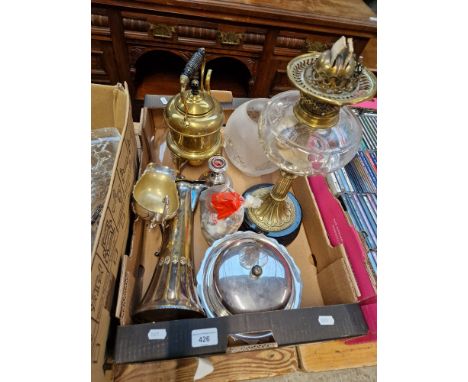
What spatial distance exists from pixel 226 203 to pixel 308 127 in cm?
24

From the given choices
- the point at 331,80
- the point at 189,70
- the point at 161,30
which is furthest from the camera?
the point at 161,30

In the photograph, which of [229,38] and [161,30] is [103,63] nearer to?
[161,30]

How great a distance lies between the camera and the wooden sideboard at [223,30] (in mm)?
1017

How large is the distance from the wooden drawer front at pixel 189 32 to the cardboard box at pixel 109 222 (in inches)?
21.2

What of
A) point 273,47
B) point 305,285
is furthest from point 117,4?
point 305,285

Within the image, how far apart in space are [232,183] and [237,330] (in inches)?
16.3

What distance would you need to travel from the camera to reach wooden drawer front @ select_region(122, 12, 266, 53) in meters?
1.05

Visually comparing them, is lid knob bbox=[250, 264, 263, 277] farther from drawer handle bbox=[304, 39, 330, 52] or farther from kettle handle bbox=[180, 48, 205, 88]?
drawer handle bbox=[304, 39, 330, 52]

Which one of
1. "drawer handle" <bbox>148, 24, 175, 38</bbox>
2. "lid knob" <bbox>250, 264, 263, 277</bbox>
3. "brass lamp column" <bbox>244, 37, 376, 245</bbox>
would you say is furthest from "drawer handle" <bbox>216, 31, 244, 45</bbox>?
"lid knob" <bbox>250, 264, 263, 277</bbox>

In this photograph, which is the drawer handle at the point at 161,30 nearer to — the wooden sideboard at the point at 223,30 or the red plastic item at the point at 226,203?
the wooden sideboard at the point at 223,30

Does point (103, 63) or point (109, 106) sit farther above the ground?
point (103, 63)

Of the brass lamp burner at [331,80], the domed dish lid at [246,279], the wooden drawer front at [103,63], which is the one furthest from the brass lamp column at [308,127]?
the wooden drawer front at [103,63]

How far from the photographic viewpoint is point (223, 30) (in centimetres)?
110

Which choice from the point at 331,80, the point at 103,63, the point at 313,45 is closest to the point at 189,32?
the point at 103,63
